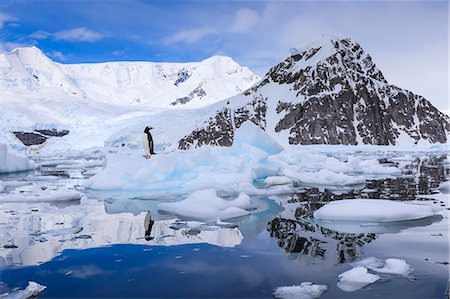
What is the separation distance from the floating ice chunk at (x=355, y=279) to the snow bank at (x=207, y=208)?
13.6 feet

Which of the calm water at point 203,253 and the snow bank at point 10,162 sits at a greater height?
the snow bank at point 10,162

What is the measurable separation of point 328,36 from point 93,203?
111 metres

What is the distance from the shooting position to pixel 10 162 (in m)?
24.0

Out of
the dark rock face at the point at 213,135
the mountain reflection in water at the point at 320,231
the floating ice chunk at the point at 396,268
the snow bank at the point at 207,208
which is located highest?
the dark rock face at the point at 213,135

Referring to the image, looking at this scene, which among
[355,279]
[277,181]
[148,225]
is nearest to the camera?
[355,279]

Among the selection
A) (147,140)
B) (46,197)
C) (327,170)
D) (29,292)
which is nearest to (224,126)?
(147,140)

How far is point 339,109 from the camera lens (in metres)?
100

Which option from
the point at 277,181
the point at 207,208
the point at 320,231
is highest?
the point at 277,181

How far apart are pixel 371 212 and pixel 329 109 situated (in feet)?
309

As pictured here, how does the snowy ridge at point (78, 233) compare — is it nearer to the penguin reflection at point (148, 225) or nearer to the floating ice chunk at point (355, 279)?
the penguin reflection at point (148, 225)

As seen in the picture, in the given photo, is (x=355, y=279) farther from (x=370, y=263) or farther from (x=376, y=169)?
(x=376, y=169)

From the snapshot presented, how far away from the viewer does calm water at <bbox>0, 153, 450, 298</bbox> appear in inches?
195

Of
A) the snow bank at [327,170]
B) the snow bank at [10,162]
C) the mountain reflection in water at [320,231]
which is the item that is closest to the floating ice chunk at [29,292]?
the mountain reflection in water at [320,231]

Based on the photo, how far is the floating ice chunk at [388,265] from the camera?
5.38m
